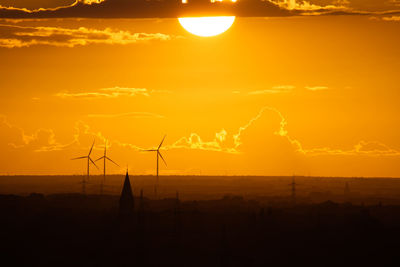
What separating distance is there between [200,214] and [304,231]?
27.5 m

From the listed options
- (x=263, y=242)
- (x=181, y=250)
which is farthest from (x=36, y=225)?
(x=263, y=242)

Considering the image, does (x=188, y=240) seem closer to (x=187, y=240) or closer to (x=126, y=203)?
(x=187, y=240)

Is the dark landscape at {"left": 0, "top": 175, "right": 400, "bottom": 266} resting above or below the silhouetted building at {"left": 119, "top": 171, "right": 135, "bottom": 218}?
below

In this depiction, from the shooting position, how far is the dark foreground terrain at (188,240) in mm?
116375

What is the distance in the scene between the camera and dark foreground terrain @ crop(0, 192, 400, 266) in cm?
11638

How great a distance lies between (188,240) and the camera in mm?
126875

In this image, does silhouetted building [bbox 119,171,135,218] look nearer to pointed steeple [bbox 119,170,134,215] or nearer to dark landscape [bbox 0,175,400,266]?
pointed steeple [bbox 119,170,134,215]

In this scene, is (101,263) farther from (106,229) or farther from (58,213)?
(58,213)

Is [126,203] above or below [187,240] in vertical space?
above

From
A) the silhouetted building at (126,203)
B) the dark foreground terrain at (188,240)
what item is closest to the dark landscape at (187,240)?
the dark foreground terrain at (188,240)

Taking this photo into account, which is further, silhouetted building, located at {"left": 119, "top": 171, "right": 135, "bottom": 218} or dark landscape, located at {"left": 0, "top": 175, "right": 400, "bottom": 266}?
silhouetted building, located at {"left": 119, "top": 171, "right": 135, "bottom": 218}

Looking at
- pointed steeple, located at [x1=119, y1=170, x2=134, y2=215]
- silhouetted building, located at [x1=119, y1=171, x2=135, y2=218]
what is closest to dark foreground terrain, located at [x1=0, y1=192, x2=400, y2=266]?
silhouetted building, located at [x1=119, y1=171, x2=135, y2=218]

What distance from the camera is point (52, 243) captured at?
12531cm

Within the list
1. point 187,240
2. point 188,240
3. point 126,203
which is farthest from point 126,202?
point 188,240
